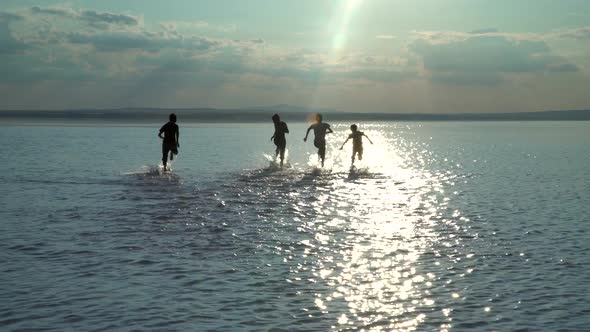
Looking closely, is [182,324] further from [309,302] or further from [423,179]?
[423,179]

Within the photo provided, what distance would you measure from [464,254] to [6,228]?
8.30 meters

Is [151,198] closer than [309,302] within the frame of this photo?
No

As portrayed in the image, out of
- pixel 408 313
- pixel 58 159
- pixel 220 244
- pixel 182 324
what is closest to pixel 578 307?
pixel 408 313

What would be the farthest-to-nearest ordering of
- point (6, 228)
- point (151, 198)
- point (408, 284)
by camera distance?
point (151, 198) < point (6, 228) < point (408, 284)

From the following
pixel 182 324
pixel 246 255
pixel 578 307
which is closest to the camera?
pixel 182 324

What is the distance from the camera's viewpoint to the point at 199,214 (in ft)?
51.8

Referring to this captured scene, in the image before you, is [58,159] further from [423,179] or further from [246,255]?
[246,255]

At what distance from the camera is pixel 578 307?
809cm

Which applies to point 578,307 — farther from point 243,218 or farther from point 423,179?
point 423,179

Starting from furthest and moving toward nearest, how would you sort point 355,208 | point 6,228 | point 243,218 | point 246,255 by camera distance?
1. point 355,208
2. point 243,218
3. point 6,228
4. point 246,255

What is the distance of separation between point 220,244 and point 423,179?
15.1 meters

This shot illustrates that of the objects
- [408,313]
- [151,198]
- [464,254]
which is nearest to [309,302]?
[408,313]

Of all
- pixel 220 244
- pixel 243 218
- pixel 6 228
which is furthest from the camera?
pixel 243 218

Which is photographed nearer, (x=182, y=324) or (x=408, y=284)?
(x=182, y=324)
